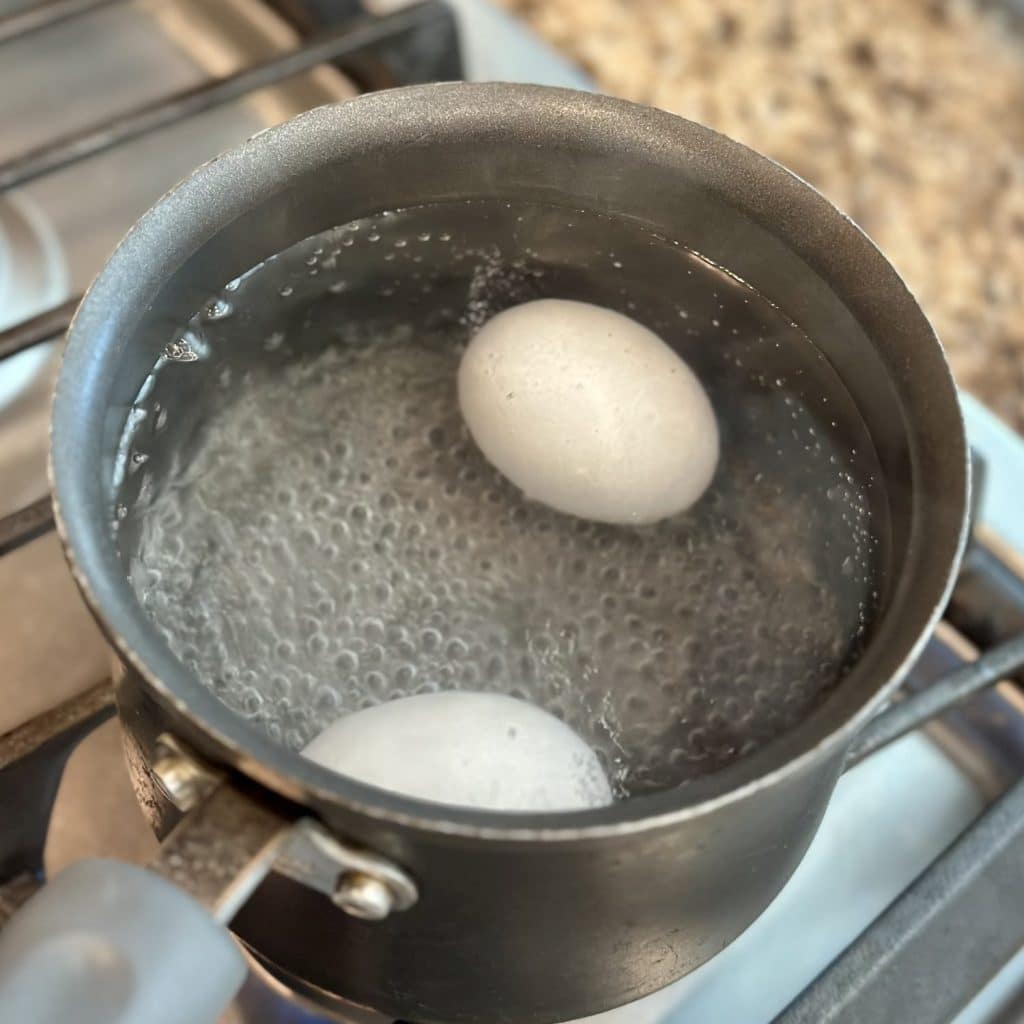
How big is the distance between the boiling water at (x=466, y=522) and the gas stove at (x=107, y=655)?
3.6 inches

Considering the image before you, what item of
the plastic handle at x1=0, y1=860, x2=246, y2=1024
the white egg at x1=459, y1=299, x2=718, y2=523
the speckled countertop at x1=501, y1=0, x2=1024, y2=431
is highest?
the speckled countertop at x1=501, y1=0, x2=1024, y2=431

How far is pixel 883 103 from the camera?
1.25 m

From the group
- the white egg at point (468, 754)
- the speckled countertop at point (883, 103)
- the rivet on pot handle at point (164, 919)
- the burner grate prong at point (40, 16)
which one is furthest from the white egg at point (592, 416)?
the speckled countertop at point (883, 103)

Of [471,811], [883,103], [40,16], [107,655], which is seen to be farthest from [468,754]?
[883,103]

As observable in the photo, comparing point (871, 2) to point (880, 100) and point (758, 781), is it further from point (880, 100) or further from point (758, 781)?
point (758, 781)

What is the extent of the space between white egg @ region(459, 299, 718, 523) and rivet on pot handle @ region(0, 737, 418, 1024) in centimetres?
25

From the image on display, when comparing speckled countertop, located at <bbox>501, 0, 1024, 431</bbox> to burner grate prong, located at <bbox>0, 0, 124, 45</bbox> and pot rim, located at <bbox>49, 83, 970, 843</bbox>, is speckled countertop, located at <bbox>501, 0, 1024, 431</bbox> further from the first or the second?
pot rim, located at <bbox>49, 83, 970, 843</bbox>

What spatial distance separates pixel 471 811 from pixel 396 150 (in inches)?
12.4

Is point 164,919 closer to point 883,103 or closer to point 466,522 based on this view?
point 466,522

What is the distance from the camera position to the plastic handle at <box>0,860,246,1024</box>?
35 cm

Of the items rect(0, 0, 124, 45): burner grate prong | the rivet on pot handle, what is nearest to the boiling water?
the rivet on pot handle

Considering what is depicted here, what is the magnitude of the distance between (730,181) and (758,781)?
27 centimetres

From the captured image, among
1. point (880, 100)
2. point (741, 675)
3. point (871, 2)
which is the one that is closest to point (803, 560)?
point (741, 675)

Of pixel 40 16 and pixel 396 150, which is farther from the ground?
pixel 396 150
